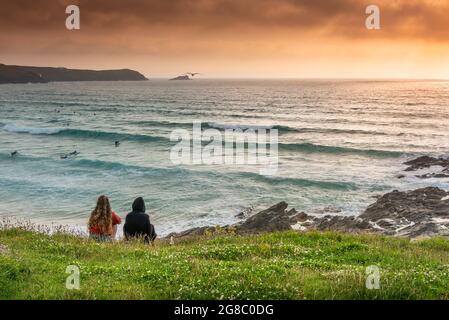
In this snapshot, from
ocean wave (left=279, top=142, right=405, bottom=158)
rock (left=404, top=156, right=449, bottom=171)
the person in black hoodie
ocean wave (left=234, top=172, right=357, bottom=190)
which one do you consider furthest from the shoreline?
ocean wave (left=279, top=142, right=405, bottom=158)

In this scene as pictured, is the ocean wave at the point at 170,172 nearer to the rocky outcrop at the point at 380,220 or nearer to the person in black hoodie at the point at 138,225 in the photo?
the rocky outcrop at the point at 380,220

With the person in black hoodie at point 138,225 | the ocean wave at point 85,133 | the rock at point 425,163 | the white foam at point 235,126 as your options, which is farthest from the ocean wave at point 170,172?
the white foam at point 235,126

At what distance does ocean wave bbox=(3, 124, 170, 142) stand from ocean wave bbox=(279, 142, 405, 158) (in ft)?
52.1

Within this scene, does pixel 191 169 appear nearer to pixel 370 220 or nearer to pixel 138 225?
pixel 370 220

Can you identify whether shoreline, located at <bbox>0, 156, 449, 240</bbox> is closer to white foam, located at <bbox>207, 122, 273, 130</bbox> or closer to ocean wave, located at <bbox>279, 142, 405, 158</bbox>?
ocean wave, located at <bbox>279, 142, 405, 158</bbox>

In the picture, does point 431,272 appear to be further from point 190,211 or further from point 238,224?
point 190,211

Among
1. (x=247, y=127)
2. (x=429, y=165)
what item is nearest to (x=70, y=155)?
(x=247, y=127)

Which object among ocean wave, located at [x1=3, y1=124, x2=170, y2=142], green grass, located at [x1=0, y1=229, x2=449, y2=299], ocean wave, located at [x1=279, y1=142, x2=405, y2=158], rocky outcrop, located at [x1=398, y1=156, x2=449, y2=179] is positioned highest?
ocean wave, located at [x1=3, y1=124, x2=170, y2=142]

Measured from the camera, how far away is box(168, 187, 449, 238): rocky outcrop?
2371 centimetres

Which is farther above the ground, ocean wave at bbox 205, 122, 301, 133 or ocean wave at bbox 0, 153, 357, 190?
ocean wave at bbox 205, 122, 301, 133

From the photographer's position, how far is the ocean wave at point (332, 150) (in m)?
49.4

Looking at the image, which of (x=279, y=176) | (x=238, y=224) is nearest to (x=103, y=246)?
(x=238, y=224)

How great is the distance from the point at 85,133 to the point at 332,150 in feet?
111

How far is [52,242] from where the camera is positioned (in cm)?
1291
